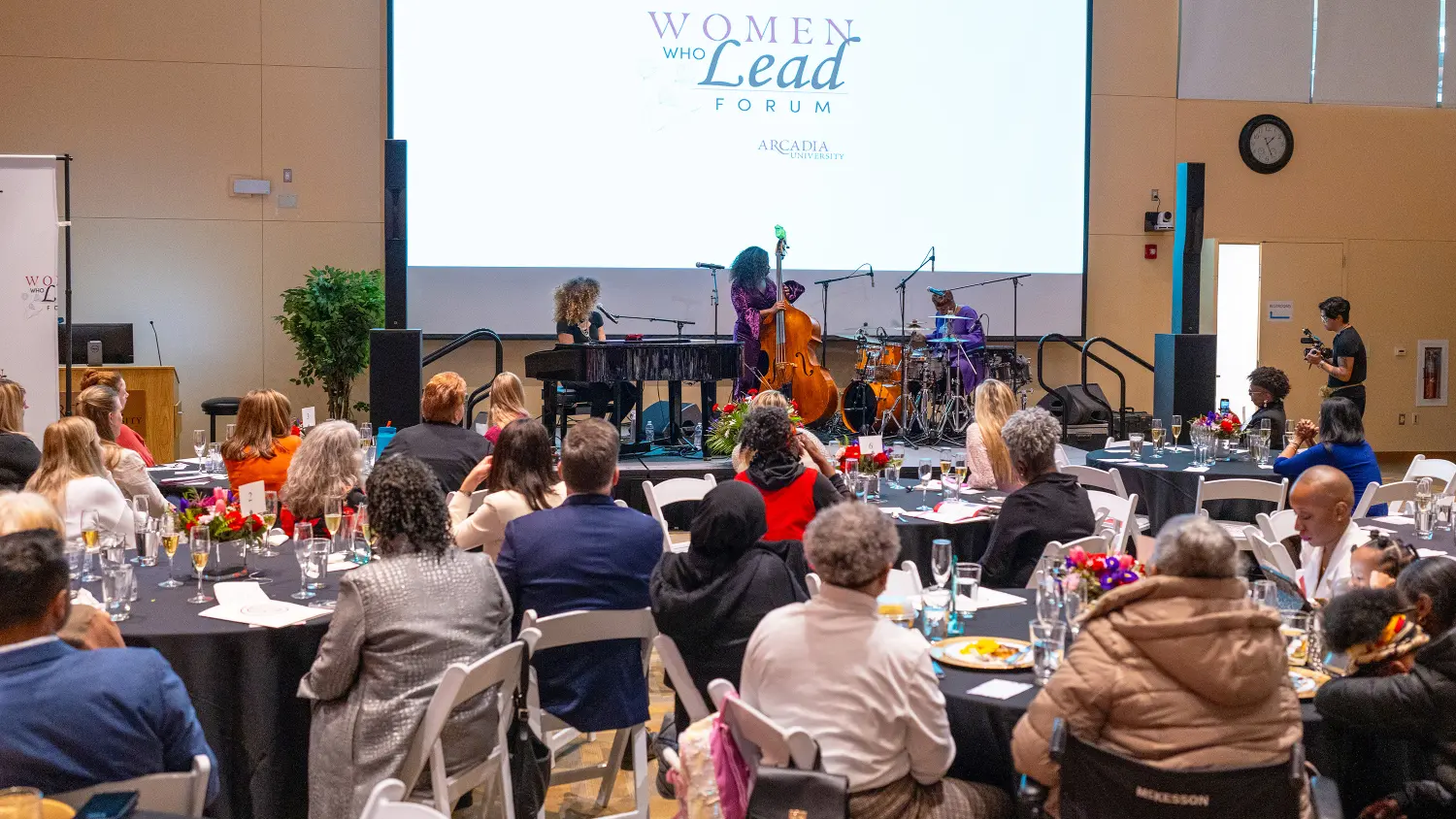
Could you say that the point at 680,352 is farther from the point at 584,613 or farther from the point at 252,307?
the point at 252,307

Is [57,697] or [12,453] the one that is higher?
[12,453]

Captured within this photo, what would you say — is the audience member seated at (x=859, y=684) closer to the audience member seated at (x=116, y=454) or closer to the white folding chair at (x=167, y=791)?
the white folding chair at (x=167, y=791)

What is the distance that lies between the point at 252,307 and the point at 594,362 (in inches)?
199

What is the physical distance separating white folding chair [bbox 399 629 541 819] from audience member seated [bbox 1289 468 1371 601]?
2529 millimetres

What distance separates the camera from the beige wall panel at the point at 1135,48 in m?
12.1

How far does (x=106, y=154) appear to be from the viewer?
10625 mm

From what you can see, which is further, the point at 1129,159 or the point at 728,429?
the point at 1129,159

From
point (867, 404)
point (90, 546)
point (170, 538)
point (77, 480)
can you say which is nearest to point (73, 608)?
point (170, 538)

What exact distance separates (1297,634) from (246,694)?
9.18 ft

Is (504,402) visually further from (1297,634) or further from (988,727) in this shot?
(1297,634)

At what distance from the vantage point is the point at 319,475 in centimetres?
446

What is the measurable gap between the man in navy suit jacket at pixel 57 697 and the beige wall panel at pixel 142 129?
9.44 m

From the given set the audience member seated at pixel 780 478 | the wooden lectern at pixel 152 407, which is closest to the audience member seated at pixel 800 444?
the audience member seated at pixel 780 478

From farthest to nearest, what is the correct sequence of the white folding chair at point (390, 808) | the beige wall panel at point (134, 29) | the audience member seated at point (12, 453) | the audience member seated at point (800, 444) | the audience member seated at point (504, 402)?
the beige wall panel at point (134, 29), the audience member seated at point (504, 402), the audience member seated at point (12, 453), the audience member seated at point (800, 444), the white folding chair at point (390, 808)
